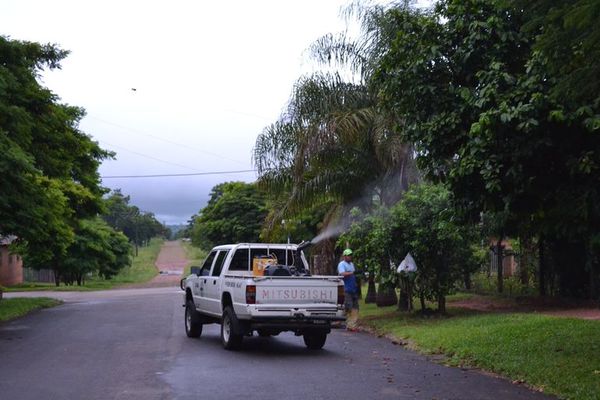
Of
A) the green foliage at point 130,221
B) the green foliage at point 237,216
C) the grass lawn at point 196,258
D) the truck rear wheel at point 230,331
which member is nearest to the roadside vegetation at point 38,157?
the truck rear wheel at point 230,331

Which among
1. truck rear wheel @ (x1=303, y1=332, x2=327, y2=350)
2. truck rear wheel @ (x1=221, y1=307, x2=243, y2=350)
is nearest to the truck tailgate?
truck rear wheel @ (x1=221, y1=307, x2=243, y2=350)

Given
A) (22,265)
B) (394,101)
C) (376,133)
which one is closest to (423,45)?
(394,101)

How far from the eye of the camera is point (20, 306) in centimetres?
2641

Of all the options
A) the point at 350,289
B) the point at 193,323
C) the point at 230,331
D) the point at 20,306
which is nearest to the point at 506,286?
the point at 350,289

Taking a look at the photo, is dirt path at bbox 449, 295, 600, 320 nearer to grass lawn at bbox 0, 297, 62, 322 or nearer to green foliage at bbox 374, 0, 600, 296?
green foliage at bbox 374, 0, 600, 296

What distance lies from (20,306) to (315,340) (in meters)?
16.0

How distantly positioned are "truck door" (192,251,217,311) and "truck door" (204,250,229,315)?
182 mm

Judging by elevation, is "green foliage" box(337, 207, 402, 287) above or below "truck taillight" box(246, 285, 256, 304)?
above

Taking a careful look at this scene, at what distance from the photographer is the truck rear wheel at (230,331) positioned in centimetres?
1341

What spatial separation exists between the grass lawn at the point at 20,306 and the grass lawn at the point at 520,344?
40.7 feet

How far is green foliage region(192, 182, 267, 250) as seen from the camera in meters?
55.1

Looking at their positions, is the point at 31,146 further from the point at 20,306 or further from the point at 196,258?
the point at 196,258

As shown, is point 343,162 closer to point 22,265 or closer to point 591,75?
point 591,75

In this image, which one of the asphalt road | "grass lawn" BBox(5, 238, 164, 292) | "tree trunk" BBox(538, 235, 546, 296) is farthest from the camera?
"grass lawn" BBox(5, 238, 164, 292)
